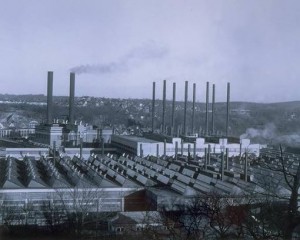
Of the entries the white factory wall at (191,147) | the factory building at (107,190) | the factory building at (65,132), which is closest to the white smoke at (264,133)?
the white factory wall at (191,147)

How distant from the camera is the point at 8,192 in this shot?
232 inches

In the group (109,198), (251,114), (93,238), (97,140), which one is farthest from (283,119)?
(93,238)

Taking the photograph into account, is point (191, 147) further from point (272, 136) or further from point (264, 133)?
point (264, 133)

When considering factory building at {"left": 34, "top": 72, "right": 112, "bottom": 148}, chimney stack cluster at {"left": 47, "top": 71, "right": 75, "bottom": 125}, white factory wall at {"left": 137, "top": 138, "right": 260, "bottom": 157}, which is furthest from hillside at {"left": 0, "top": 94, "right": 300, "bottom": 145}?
chimney stack cluster at {"left": 47, "top": 71, "right": 75, "bottom": 125}

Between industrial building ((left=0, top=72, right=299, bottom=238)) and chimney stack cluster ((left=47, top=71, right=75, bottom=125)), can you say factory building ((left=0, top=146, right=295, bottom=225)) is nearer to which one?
industrial building ((left=0, top=72, right=299, bottom=238))

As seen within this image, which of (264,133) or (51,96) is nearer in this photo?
(51,96)

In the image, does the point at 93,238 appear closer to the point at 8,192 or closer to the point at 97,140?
the point at 8,192

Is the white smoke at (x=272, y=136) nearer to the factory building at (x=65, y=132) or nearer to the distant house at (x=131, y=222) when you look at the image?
the factory building at (x=65, y=132)

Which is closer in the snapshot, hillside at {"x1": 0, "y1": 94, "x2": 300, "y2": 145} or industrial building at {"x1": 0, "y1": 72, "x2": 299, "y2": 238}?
industrial building at {"x1": 0, "y1": 72, "x2": 299, "y2": 238}

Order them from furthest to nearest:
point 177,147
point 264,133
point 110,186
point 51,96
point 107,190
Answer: point 264,133, point 51,96, point 177,147, point 110,186, point 107,190

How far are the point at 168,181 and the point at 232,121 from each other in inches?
557

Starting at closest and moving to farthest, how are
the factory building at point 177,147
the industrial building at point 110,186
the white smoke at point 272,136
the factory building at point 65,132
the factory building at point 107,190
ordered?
1. the industrial building at point 110,186
2. the factory building at point 107,190
3. the factory building at point 177,147
4. the factory building at point 65,132
5. the white smoke at point 272,136

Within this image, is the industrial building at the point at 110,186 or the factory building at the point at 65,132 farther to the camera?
the factory building at the point at 65,132

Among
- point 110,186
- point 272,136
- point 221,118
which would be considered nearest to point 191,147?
point 272,136
